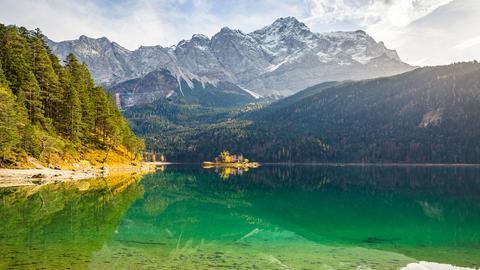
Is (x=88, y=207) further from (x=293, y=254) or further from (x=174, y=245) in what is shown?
(x=293, y=254)

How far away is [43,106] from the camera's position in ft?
289

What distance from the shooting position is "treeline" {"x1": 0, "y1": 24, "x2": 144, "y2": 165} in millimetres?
68750

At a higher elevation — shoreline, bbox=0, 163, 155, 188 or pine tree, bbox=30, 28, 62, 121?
pine tree, bbox=30, 28, 62, 121

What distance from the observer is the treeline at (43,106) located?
2707 inches

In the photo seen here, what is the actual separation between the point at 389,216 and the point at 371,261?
21302mm

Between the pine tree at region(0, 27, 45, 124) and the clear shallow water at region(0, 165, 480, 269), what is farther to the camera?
the pine tree at region(0, 27, 45, 124)

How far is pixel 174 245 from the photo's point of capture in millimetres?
27797

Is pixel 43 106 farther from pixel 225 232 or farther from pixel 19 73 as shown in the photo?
pixel 225 232

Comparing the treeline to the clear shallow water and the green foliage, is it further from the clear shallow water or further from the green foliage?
the clear shallow water

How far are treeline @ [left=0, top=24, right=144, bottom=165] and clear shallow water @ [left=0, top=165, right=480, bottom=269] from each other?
1911 cm

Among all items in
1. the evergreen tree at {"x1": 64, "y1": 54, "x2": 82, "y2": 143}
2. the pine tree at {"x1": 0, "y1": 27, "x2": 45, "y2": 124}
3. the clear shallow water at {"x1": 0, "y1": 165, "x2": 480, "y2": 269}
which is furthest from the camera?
the evergreen tree at {"x1": 64, "y1": 54, "x2": 82, "y2": 143}

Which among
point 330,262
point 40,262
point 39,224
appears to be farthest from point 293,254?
point 39,224

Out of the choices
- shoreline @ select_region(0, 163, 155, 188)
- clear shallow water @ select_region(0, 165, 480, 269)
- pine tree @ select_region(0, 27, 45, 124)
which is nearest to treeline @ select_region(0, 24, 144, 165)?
pine tree @ select_region(0, 27, 45, 124)

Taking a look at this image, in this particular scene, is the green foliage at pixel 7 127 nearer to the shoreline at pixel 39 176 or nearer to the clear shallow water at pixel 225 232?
the shoreline at pixel 39 176
